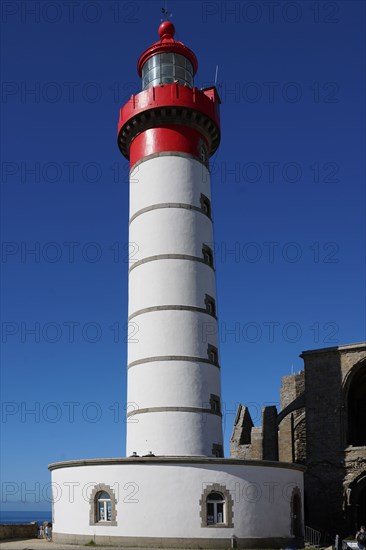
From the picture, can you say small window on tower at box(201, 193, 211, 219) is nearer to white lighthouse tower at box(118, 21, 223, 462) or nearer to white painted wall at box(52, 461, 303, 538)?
white lighthouse tower at box(118, 21, 223, 462)

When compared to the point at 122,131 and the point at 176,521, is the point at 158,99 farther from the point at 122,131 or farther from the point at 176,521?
the point at 176,521

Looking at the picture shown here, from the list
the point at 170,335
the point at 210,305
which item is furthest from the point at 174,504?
the point at 210,305

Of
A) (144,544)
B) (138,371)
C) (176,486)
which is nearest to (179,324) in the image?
(138,371)

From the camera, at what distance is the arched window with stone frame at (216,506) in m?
20.6

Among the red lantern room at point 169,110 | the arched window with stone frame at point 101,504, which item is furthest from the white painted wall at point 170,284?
the arched window with stone frame at point 101,504

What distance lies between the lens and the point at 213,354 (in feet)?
82.2

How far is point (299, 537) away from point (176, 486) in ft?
18.8

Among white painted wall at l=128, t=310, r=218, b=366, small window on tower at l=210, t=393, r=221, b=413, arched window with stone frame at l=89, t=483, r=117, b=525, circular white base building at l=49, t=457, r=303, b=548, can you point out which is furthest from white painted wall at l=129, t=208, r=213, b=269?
arched window with stone frame at l=89, t=483, r=117, b=525

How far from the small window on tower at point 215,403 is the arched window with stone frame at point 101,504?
208 inches

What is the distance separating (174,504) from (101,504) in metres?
2.57

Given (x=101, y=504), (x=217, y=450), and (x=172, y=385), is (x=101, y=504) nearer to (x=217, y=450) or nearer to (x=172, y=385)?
(x=172, y=385)

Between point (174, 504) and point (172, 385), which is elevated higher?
point (172, 385)

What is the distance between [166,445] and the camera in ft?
75.4

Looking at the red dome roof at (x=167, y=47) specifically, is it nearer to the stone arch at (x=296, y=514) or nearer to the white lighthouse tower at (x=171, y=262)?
the white lighthouse tower at (x=171, y=262)
